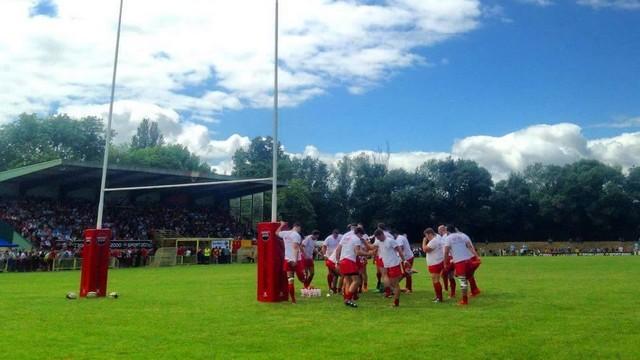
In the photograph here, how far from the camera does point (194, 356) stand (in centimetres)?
807

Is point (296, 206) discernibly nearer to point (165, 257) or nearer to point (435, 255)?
point (165, 257)

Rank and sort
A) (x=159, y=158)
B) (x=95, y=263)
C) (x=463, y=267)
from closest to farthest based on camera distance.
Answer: (x=463, y=267), (x=95, y=263), (x=159, y=158)

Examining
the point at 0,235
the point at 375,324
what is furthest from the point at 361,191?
the point at 375,324

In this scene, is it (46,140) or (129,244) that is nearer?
(129,244)

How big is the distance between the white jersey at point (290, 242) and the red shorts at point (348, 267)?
4.93 feet

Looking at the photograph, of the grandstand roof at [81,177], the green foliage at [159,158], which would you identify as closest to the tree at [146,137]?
the green foliage at [159,158]

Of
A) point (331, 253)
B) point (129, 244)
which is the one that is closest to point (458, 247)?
point (331, 253)

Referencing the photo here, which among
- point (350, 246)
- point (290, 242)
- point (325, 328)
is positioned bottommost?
point (325, 328)

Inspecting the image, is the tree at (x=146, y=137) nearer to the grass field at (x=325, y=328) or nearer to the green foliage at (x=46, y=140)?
the green foliage at (x=46, y=140)

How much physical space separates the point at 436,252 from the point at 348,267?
279 cm

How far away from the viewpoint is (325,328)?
34.7 ft

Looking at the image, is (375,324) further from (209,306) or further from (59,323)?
(59,323)

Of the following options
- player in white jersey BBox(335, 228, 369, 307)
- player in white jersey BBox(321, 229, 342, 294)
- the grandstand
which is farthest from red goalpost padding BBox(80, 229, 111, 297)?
the grandstand

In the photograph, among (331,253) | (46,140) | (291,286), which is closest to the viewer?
(291,286)
